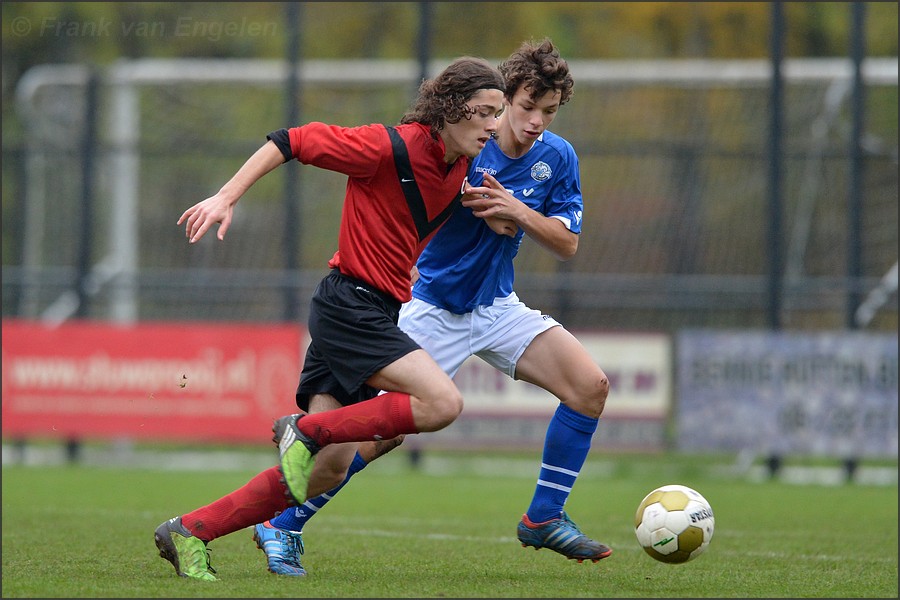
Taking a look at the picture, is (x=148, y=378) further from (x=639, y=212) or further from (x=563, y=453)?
(x=563, y=453)

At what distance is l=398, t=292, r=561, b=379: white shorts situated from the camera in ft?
19.2

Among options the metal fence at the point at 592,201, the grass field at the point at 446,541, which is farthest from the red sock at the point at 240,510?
the metal fence at the point at 592,201

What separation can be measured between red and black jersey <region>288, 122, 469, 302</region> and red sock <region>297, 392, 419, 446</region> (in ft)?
1.66

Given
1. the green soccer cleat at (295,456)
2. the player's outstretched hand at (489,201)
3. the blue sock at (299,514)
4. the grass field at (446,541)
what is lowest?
the grass field at (446,541)

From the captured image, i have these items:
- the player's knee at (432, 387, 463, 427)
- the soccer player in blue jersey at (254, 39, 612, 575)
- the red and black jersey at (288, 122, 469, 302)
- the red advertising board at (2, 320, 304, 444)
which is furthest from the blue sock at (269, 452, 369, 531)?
the red advertising board at (2, 320, 304, 444)

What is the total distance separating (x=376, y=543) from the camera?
684 centimetres

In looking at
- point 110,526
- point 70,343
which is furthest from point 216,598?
point 70,343

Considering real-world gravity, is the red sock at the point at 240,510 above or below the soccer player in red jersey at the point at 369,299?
below

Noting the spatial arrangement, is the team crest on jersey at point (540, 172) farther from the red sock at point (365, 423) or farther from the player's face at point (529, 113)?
the red sock at point (365, 423)

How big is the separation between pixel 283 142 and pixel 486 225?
123 cm

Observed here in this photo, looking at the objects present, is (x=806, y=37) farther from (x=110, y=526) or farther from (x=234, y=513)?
(x=234, y=513)

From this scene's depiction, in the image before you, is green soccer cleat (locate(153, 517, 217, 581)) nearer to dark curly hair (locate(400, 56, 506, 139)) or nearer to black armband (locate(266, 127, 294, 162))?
black armband (locate(266, 127, 294, 162))

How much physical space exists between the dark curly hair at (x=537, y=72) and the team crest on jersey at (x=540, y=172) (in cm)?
32

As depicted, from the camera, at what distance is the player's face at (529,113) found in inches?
220
